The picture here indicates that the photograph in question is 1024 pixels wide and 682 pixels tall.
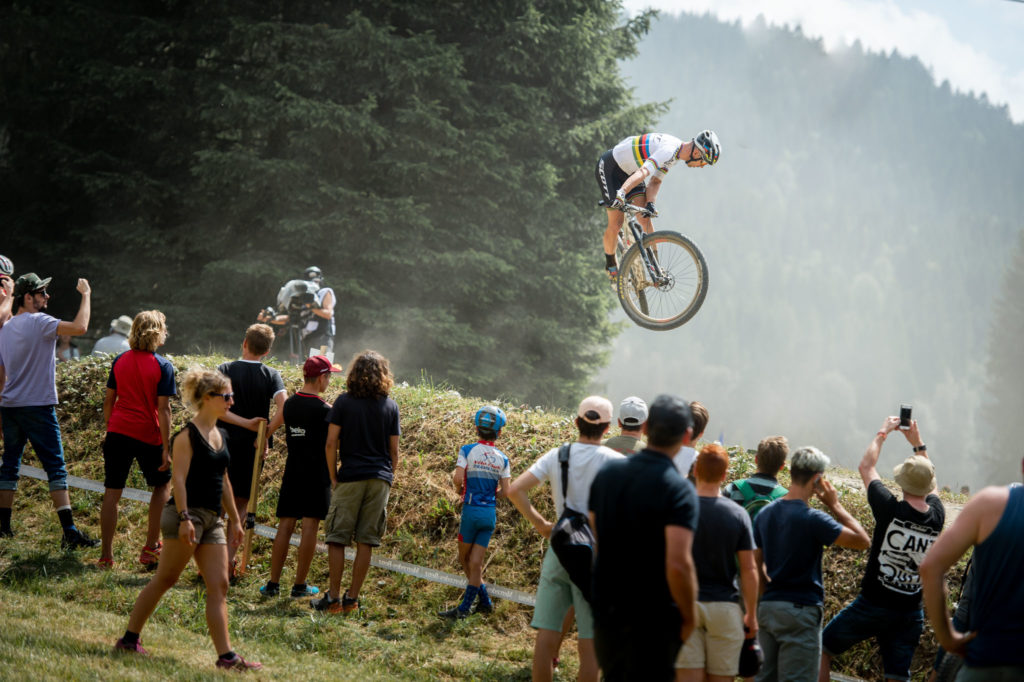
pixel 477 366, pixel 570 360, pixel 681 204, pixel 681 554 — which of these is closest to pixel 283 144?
pixel 477 366

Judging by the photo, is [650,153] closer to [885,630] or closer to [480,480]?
[480,480]

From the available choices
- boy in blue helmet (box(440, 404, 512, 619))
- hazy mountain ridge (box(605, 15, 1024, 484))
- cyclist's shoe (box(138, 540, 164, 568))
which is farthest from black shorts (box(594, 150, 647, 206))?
hazy mountain ridge (box(605, 15, 1024, 484))

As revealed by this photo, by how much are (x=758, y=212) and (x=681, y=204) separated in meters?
17.2

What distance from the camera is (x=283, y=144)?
20.4 meters

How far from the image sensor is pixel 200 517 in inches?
191

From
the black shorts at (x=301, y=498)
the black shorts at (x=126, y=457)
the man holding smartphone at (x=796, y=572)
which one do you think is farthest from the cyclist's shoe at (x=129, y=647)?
the man holding smartphone at (x=796, y=572)

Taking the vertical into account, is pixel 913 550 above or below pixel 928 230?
below

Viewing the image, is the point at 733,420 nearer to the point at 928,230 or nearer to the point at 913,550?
the point at 928,230

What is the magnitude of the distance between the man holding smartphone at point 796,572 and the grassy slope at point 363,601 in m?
1.91

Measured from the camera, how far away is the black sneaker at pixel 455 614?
6.91 m

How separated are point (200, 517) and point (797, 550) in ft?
10.9

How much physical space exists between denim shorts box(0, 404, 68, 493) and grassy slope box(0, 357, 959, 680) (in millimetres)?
670

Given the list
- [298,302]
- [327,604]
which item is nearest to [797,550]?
[327,604]

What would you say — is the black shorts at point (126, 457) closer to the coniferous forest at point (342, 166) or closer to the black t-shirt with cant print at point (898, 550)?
the black t-shirt with cant print at point (898, 550)
